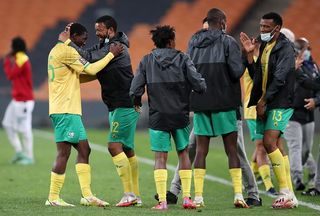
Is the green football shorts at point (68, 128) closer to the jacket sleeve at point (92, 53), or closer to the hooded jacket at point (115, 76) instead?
the hooded jacket at point (115, 76)

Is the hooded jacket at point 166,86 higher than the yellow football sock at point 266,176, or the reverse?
the hooded jacket at point 166,86

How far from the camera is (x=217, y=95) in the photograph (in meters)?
10.7

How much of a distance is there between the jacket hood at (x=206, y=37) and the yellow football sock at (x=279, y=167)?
4.89 ft

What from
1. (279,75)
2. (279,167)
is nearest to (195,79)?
(279,75)

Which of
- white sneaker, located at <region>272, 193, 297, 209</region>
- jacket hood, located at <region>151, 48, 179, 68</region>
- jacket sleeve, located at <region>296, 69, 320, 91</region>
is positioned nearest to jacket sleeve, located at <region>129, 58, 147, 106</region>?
jacket hood, located at <region>151, 48, 179, 68</region>

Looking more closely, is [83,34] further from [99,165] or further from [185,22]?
[185,22]

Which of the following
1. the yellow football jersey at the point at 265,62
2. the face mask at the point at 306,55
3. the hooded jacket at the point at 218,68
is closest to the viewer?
the hooded jacket at the point at 218,68

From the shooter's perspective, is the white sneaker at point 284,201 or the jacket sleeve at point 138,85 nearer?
the jacket sleeve at point 138,85

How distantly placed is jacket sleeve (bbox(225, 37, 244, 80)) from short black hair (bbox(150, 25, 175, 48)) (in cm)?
66

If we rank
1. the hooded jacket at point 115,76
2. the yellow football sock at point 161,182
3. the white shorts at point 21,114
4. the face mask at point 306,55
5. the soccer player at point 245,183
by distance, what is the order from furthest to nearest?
the white shorts at point 21,114 → the face mask at point 306,55 → the soccer player at point 245,183 → the hooded jacket at point 115,76 → the yellow football sock at point 161,182

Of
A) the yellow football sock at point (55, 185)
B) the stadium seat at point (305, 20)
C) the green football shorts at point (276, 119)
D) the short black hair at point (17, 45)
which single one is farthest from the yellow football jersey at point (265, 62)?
the stadium seat at point (305, 20)

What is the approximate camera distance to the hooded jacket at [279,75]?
1066 centimetres

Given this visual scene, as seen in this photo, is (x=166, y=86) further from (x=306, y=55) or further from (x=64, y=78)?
(x=306, y=55)

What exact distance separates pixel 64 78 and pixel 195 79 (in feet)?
5.37
